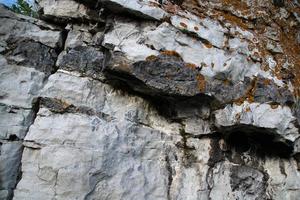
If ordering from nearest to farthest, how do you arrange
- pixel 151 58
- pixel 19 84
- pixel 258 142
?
1. pixel 19 84
2. pixel 151 58
3. pixel 258 142

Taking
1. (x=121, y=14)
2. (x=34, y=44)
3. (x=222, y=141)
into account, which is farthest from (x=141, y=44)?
(x=222, y=141)

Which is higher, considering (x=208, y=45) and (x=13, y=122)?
(x=208, y=45)

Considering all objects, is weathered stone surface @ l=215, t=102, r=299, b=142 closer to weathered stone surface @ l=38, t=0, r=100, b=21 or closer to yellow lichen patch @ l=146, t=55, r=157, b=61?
yellow lichen patch @ l=146, t=55, r=157, b=61

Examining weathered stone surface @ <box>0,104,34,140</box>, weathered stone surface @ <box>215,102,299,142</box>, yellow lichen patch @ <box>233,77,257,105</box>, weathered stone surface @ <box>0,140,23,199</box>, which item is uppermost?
yellow lichen patch @ <box>233,77,257,105</box>

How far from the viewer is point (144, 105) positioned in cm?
412

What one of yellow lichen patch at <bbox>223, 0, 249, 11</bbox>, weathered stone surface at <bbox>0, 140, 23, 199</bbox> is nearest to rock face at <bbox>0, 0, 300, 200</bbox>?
weathered stone surface at <bbox>0, 140, 23, 199</bbox>

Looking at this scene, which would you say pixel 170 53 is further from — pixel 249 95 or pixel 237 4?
pixel 237 4

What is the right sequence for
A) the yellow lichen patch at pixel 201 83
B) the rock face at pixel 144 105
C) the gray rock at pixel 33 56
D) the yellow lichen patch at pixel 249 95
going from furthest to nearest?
the yellow lichen patch at pixel 249 95
the yellow lichen patch at pixel 201 83
the gray rock at pixel 33 56
the rock face at pixel 144 105

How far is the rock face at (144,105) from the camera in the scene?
3537mm

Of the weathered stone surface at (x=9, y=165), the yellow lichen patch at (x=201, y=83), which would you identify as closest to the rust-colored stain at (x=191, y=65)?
the yellow lichen patch at (x=201, y=83)

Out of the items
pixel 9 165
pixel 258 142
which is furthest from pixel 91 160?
pixel 258 142

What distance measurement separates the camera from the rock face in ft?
11.6

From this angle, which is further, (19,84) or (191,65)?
(191,65)

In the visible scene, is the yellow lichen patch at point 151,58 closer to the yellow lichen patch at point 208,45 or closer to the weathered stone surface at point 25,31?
the yellow lichen patch at point 208,45
